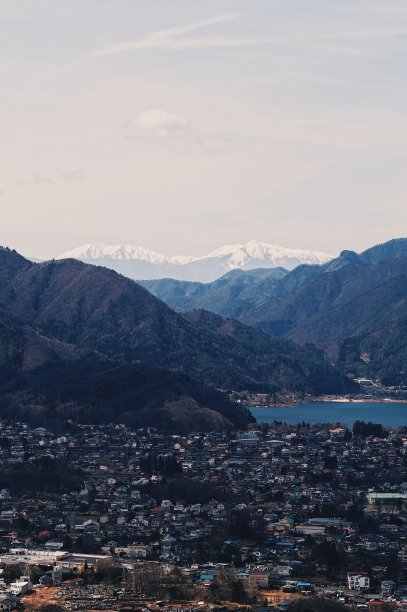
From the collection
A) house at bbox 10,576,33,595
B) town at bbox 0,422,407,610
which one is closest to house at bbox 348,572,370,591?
town at bbox 0,422,407,610

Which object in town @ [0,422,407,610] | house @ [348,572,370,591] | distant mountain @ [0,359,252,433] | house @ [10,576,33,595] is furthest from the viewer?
distant mountain @ [0,359,252,433]

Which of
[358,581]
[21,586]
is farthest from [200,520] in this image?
[21,586]

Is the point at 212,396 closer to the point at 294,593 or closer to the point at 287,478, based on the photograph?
the point at 287,478

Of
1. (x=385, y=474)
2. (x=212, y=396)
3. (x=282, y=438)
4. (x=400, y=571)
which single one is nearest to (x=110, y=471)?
(x=385, y=474)

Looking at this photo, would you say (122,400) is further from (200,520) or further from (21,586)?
(21,586)

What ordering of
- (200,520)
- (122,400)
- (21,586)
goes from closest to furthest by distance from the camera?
(21,586)
(200,520)
(122,400)

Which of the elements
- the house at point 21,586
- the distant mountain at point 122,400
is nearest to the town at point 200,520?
the house at point 21,586

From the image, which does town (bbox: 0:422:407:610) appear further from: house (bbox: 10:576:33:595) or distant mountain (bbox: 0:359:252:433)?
distant mountain (bbox: 0:359:252:433)

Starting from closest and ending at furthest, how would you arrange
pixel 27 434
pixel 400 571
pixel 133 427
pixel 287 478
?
pixel 400 571 → pixel 287 478 → pixel 27 434 → pixel 133 427
